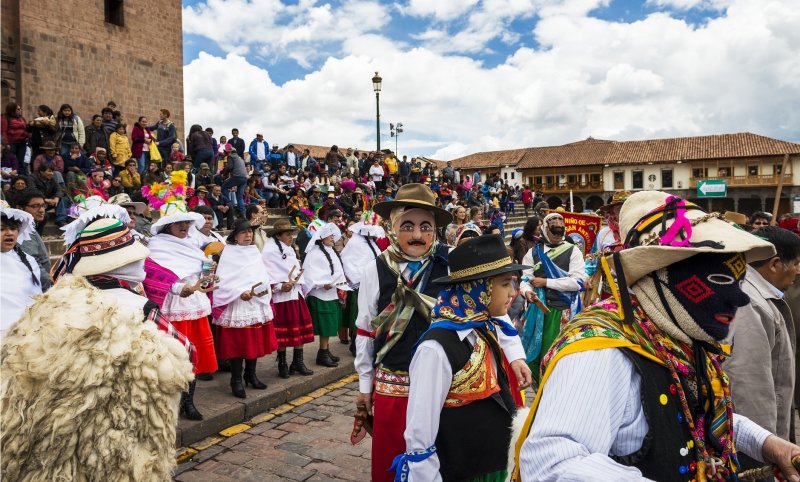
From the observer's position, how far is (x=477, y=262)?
2.50m

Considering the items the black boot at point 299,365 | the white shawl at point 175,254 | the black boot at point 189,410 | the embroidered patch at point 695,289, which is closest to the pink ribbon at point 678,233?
the embroidered patch at point 695,289

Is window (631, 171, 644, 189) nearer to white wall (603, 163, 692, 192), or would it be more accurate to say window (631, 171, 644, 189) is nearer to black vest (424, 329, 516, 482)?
white wall (603, 163, 692, 192)

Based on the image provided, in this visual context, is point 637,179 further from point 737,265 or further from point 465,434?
point 737,265

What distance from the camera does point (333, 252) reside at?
7.42 metres

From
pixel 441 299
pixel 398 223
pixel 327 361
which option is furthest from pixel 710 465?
pixel 327 361

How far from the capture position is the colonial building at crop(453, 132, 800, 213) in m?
47.3

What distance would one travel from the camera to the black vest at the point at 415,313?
10.0 feet

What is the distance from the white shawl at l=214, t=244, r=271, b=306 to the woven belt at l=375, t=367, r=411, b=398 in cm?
324

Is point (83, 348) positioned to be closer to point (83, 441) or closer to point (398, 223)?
point (83, 441)

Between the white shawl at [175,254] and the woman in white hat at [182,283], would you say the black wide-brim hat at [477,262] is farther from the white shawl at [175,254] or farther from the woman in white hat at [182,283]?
the white shawl at [175,254]

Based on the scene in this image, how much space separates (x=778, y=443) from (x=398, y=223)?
228 cm

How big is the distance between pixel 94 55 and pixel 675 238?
21.5m

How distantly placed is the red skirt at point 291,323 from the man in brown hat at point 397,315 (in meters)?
3.37

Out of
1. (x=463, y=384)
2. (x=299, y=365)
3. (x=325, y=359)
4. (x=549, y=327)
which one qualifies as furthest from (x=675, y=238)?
(x=325, y=359)
